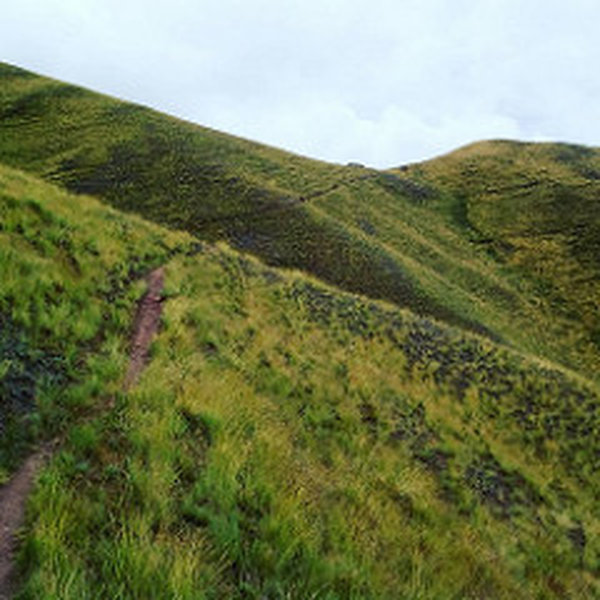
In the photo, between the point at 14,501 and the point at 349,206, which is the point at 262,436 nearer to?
the point at 14,501

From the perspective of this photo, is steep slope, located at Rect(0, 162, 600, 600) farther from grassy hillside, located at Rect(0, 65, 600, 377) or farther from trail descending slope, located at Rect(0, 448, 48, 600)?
grassy hillside, located at Rect(0, 65, 600, 377)

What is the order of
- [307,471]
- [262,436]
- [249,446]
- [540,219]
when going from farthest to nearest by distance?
[540,219] < [262,436] < [307,471] < [249,446]

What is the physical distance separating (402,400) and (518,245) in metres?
49.3

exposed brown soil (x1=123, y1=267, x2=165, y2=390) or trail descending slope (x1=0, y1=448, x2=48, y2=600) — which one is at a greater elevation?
exposed brown soil (x1=123, y1=267, x2=165, y2=390)

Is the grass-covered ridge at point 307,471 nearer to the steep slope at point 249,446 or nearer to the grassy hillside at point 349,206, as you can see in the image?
the steep slope at point 249,446

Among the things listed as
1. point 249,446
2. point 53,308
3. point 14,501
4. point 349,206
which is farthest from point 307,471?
point 349,206

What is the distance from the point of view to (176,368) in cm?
805

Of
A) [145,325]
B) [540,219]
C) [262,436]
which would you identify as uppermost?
[540,219]

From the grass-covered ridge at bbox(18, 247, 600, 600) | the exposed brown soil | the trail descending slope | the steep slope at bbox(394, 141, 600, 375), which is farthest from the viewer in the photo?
the steep slope at bbox(394, 141, 600, 375)

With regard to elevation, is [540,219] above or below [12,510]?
above

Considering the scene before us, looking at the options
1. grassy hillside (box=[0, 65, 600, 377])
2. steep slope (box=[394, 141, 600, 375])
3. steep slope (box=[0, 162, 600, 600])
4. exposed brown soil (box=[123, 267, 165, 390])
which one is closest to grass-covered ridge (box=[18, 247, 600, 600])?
steep slope (box=[0, 162, 600, 600])

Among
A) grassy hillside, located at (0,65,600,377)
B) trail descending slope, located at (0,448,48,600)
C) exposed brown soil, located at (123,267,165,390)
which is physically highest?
grassy hillside, located at (0,65,600,377)

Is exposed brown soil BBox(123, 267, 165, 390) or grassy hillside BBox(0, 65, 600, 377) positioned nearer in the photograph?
exposed brown soil BBox(123, 267, 165, 390)

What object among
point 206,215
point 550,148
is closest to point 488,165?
point 550,148
